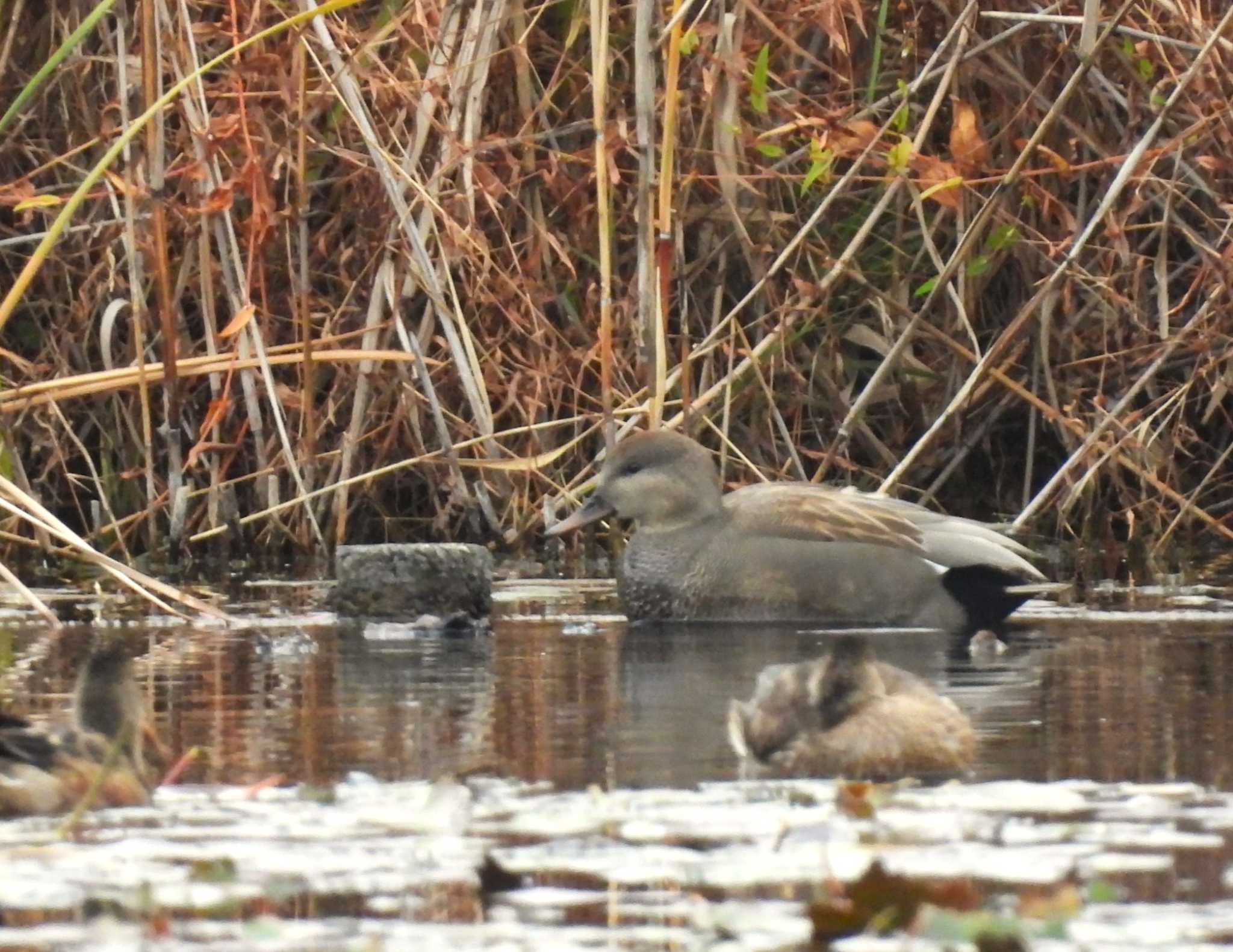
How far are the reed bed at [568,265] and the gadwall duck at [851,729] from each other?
12.9 ft

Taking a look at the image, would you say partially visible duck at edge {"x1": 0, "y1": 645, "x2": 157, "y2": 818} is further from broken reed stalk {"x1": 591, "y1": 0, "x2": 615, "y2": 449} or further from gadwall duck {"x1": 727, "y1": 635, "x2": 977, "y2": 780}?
broken reed stalk {"x1": 591, "y1": 0, "x2": 615, "y2": 449}

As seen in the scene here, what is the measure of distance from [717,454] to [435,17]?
1724 millimetres

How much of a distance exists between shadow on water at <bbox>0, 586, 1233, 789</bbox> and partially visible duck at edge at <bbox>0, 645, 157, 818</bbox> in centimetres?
17

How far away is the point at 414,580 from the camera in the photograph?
7621 mm

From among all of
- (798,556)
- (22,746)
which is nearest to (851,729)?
(22,746)

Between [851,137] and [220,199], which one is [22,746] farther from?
[851,137]

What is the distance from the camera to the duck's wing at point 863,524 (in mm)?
7953

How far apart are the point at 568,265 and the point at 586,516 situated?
1239 millimetres

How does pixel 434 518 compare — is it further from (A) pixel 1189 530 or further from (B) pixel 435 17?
(A) pixel 1189 530

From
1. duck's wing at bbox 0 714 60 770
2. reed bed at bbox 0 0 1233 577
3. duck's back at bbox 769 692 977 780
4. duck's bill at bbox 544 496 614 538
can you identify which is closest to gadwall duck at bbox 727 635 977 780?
duck's back at bbox 769 692 977 780

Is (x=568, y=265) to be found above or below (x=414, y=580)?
above

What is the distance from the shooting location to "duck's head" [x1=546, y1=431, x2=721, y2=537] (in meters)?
8.35

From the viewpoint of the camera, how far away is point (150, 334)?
391 inches

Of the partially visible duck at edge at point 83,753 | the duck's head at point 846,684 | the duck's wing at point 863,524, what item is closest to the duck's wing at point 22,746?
the partially visible duck at edge at point 83,753
